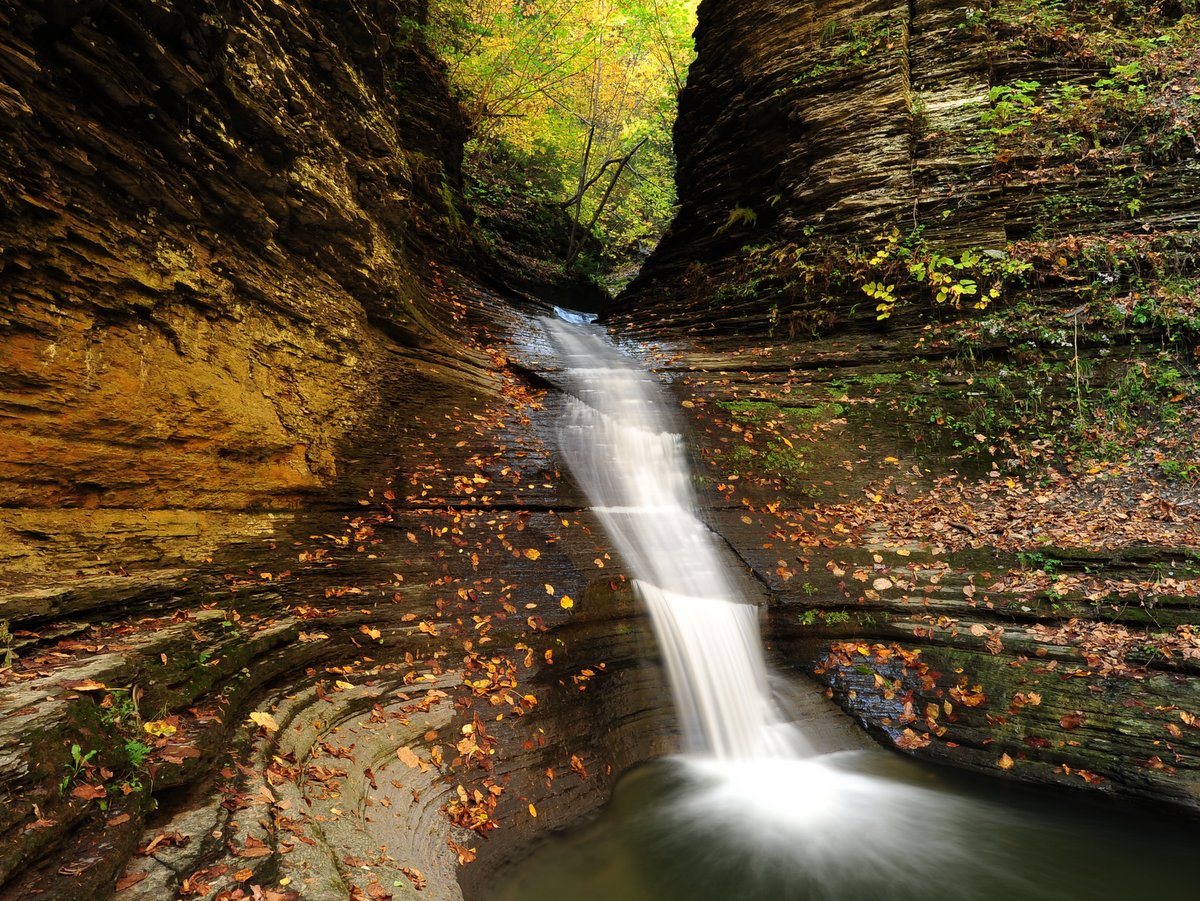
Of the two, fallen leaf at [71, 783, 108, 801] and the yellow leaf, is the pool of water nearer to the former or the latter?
the yellow leaf

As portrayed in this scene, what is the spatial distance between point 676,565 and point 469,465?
270cm

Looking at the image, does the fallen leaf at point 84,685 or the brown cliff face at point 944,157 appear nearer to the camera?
the fallen leaf at point 84,685

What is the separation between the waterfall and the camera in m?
5.48

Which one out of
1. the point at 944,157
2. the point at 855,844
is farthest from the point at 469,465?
the point at 944,157

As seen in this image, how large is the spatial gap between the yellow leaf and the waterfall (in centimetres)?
340

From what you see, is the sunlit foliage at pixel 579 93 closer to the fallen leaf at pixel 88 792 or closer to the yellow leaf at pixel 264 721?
the yellow leaf at pixel 264 721

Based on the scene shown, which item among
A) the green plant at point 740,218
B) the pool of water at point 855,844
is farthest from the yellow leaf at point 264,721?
the green plant at point 740,218

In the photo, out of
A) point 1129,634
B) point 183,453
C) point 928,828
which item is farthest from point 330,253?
point 1129,634

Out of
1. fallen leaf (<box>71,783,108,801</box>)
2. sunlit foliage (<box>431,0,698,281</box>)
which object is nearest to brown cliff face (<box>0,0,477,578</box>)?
fallen leaf (<box>71,783,108,801</box>)

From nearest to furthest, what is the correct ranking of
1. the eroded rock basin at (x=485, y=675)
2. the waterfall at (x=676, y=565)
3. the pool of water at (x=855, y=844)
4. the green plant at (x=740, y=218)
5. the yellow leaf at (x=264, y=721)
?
the eroded rock basin at (x=485, y=675), the yellow leaf at (x=264, y=721), the pool of water at (x=855, y=844), the waterfall at (x=676, y=565), the green plant at (x=740, y=218)

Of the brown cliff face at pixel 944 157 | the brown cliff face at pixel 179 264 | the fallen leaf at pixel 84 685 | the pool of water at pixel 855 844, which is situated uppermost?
the brown cliff face at pixel 944 157

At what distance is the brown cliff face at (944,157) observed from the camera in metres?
8.48

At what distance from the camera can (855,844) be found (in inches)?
173

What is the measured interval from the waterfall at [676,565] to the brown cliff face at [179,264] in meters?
2.99
